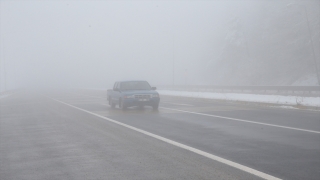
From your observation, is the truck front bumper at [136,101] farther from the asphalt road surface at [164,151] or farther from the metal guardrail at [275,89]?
the metal guardrail at [275,89]

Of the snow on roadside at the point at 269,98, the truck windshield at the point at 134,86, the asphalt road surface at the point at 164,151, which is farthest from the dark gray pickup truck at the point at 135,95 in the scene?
the snow on roadside at the point at 269,98

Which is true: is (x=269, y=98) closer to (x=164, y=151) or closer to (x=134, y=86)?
(x=134, y=86)

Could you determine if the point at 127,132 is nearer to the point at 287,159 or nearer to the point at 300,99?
the point at 287,159

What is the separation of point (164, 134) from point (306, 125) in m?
5.20

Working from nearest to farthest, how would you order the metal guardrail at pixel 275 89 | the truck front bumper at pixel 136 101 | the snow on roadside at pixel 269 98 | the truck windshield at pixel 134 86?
the truck front bumper at pixel 136 101 → the snow on roadside at pixel 269 98 → the truck windshield at pixel 134 86 → the metal guardrail at pixel 275 89

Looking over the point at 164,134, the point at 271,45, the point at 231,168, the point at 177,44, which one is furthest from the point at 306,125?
the point at 177,44

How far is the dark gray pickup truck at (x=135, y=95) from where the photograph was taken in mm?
21641

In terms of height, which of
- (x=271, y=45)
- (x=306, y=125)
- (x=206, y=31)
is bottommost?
(x=306, y=125)

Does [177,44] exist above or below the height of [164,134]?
above

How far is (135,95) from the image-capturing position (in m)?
21.7

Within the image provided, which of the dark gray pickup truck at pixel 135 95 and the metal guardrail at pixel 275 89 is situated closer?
the dark gray pickup truck at pixel 135 95

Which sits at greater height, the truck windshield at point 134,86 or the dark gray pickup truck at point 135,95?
the truck windshield at point 134,86

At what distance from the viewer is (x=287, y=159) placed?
806cm

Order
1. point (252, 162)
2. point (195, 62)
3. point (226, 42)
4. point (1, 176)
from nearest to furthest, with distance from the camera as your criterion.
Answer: point (1, 176)
point (252, 162)
point (226, 42)
point (195, 62)
